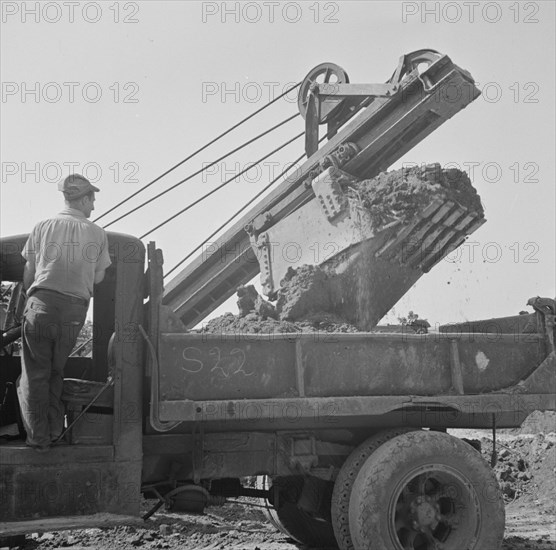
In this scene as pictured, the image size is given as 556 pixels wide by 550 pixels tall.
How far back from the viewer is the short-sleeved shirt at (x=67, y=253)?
415cm

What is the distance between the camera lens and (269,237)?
6.85 meters

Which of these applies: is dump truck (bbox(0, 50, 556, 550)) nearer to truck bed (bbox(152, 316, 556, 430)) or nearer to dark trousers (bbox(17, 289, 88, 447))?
truck bed (bbox(152, 316, 556, 430))

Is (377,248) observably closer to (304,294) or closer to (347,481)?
(304,294)

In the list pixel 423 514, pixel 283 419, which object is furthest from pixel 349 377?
pixel 423 514

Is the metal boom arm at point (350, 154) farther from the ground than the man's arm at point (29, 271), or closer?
farther from the ground

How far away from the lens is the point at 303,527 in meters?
5.61

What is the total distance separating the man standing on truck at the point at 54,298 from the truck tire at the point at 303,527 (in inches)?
83.4

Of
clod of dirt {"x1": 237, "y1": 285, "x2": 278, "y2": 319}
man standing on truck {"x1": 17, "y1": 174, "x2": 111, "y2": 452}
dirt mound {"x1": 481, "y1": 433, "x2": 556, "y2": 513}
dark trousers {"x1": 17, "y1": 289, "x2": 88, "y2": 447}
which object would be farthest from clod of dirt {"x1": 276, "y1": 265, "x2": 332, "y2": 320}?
dirt mound {"x1": 481, "y1": 433, "x2": 556, "y2": 513}

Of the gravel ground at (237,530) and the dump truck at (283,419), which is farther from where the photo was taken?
the gravel ground at (237,530)

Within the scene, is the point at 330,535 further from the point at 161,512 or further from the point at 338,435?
the point at 161,512

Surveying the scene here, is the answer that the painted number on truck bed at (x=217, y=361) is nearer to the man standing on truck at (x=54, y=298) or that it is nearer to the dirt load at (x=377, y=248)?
the man standing on truck at (x=54, y=298)

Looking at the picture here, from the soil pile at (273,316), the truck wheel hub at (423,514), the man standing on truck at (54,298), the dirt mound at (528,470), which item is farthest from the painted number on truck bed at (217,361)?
the dirt mound at (528,470)

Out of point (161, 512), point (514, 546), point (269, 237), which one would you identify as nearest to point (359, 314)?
point (269, 237)

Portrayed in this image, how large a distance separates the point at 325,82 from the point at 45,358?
428cm
